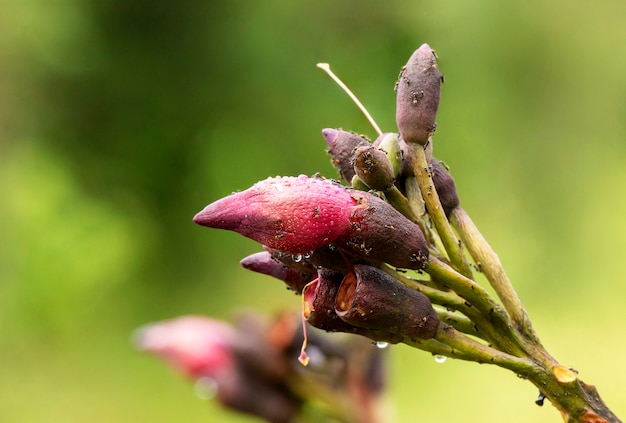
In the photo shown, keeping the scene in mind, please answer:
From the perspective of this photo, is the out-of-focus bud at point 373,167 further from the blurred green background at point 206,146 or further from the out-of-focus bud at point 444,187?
the blurred green background at point 206,146

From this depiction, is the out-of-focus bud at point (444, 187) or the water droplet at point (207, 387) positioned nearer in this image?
the out-of-focus bud at point (444, 187)

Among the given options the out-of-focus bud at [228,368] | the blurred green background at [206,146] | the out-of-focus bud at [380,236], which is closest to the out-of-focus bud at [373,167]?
the out-of-focus bud at [380,236]

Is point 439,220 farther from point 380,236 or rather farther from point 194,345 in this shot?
point 194,345

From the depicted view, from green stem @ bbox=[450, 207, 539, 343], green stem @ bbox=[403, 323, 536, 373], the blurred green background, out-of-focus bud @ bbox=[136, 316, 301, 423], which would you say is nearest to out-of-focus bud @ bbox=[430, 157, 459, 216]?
green stem @ bbox=[450, 207, 539, 343]

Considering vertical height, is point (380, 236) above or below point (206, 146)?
below

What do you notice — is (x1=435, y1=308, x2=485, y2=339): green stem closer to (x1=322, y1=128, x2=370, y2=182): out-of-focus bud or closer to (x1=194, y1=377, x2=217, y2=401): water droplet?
(x1=322, y1=128, x2=370, y2=182): out-of-focus bud

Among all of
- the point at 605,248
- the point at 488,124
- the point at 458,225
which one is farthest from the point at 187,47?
the point at 458,225

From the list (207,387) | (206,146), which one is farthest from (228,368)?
(206,146)

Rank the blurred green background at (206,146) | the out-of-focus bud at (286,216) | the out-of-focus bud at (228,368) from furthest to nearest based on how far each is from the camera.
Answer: the blurred green background at (206,146), the out-of-focus bud at (228,368), the out-of-focus bud at (286,216)
